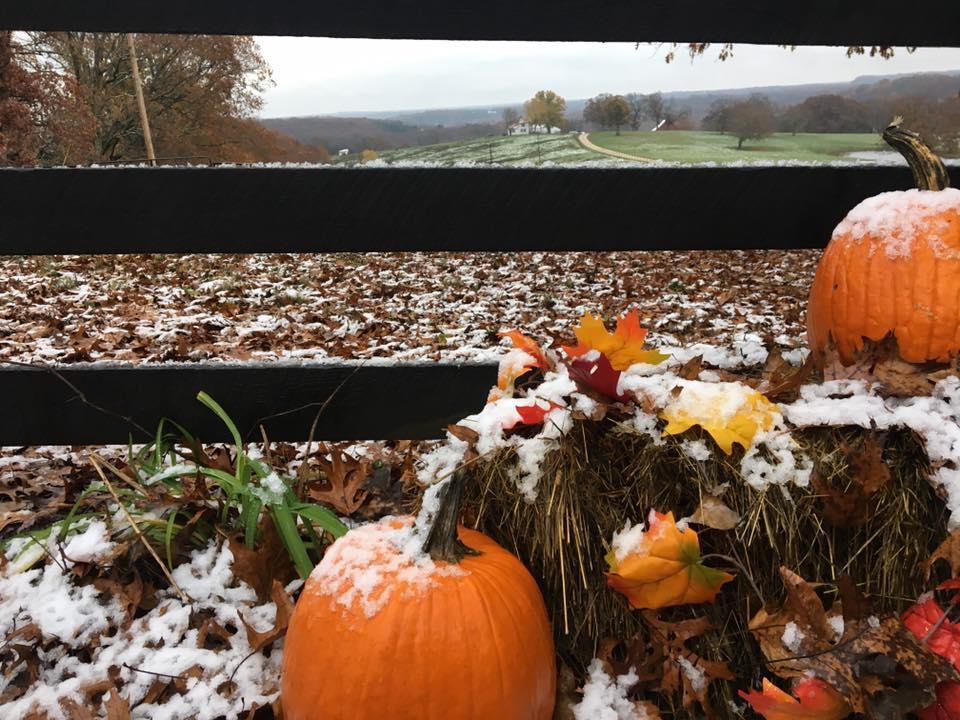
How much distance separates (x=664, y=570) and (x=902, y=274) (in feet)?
2.57

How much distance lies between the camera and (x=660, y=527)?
1096 mm

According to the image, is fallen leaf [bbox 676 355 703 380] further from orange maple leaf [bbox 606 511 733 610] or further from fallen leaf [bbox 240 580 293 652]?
fallen leaf [bbox 240 580 293 652]

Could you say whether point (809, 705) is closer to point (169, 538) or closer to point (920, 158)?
point (920, 158)

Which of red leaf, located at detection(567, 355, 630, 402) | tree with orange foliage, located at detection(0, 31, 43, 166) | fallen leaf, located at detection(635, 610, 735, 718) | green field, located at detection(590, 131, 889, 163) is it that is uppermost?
tree with orange foliage, located at detection(0, 31, 43, 166)

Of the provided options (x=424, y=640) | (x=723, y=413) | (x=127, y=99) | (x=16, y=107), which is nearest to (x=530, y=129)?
(x=723, y=413)

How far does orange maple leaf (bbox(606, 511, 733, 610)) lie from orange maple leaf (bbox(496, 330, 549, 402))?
38cm

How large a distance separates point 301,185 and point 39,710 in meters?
1.27

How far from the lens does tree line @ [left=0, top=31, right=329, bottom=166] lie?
15688 millimetres

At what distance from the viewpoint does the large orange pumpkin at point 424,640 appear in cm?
103

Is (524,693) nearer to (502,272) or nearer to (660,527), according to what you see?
→ (660,527)

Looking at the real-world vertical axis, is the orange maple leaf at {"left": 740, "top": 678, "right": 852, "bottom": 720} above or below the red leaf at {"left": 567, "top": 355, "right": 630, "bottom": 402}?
below

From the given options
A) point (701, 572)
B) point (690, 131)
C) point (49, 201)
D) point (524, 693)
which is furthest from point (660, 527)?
point (690, 131)

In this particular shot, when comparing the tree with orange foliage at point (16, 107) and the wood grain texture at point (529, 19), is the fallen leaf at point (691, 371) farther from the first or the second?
the tree with orange foliage at point (16, 107)

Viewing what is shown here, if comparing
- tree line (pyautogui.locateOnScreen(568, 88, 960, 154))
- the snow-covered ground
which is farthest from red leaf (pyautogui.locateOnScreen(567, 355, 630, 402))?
tree line (pyautogui.locateOnScreen(568, 88, 960, 154))
